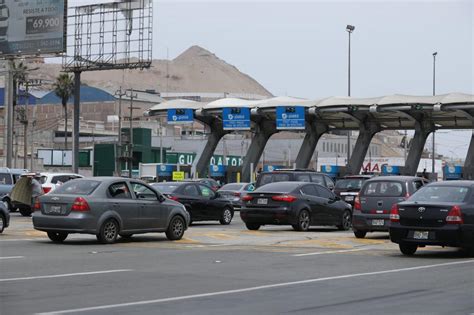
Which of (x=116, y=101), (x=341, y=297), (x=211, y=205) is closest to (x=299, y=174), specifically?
(x=211, y=205)

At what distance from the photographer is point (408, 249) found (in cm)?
1742

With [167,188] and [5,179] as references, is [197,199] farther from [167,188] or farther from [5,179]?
[5,179]

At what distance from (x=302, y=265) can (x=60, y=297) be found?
18.3 ft

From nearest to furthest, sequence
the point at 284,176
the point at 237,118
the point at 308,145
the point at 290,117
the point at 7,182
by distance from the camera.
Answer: the point at 284,176 < the point at 7,182 < the point at 290,117 < the point at 237,118 < the point at 308,145

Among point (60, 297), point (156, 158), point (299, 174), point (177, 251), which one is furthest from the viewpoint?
point (156, 158)

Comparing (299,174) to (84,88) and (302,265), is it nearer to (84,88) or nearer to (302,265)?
(302,265)

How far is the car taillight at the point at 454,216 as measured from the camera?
1652cm

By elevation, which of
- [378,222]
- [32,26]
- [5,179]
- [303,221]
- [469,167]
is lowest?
[303,221]

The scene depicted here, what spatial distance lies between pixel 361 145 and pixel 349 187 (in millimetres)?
28554

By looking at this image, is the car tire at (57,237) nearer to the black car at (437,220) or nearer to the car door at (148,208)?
the car door at (148,208)

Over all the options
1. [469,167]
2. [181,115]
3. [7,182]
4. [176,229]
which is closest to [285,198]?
[176,229]

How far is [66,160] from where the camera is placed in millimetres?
90062

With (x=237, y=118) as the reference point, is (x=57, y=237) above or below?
below

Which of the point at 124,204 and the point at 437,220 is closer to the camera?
the point at 437,220
